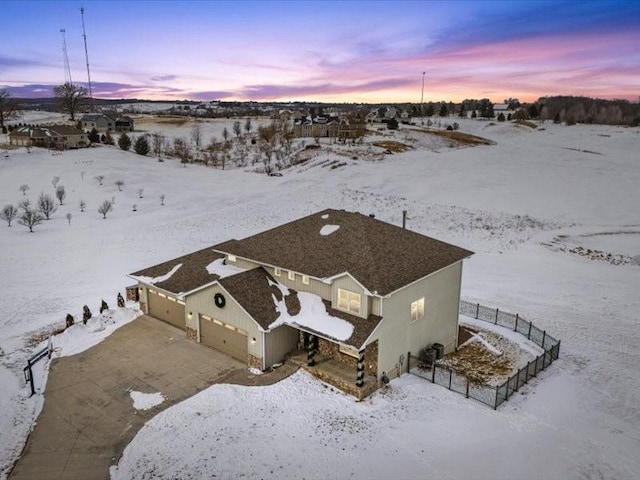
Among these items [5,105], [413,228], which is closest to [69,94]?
[5,105]

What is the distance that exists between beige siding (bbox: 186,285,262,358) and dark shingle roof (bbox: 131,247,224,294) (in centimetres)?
80

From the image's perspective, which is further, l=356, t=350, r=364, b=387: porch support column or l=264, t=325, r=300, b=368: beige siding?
l=264, t=325, r=300, b=368: beige siding

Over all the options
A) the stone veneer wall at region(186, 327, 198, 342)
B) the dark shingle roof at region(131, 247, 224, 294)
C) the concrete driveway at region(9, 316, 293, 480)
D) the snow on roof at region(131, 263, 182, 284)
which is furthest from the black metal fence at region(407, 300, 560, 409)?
the snow on roof at region(131, 263, 182, 284)

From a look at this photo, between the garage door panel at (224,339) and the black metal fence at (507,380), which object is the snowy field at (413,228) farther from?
the garage door panel at (224,339)

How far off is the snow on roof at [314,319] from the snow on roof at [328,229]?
3.38m

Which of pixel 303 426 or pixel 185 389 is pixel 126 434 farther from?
pixel 303 426

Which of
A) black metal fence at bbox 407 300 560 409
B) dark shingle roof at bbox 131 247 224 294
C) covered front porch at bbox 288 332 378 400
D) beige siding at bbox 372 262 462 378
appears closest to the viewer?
covered front porch at bbox 288 332 378 400

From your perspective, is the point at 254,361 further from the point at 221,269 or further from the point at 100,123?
the point at 100,123

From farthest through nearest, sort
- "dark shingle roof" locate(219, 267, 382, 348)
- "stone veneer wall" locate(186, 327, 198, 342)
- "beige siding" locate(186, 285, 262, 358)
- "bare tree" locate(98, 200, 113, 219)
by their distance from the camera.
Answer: "bare tree" locate(98, 200, 113, 219) < "stone veneer wall" locate(186, 327, 198, 342) < "beige siding" locate(186, 285, 262, 358) < "dark shingle roof" locate(219, 267, 382, 348)

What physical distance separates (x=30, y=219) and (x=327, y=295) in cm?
3570

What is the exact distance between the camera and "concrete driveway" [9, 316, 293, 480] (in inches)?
601

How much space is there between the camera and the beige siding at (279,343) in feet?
67.5

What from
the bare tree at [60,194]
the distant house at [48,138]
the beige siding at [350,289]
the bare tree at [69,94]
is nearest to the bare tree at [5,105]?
the bare tree at [69,94]

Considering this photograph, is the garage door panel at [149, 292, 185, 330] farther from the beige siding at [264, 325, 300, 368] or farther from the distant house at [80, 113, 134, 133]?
the distant house at [80, 113, 134, 133]
